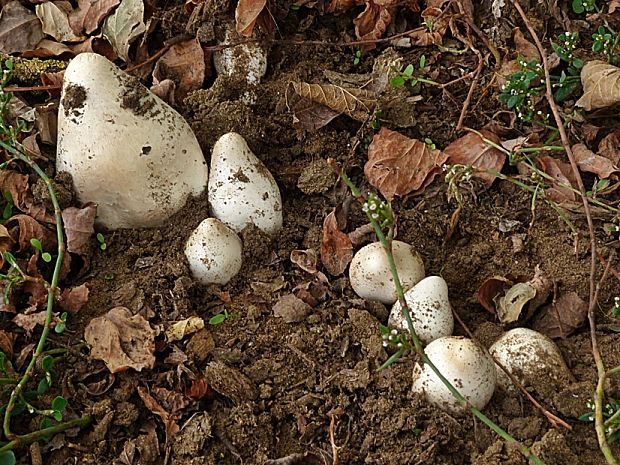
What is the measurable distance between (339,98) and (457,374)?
1.14m

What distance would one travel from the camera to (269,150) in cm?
275

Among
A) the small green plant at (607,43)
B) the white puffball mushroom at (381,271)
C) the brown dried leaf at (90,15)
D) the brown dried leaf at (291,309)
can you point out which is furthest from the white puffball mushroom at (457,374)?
the brown dried leaf at (90,15)

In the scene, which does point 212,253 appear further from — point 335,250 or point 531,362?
point 531,362

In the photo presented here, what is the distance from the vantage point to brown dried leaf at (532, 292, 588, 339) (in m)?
2.26

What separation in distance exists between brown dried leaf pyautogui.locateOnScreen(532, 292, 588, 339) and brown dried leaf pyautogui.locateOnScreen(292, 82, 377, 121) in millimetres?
903

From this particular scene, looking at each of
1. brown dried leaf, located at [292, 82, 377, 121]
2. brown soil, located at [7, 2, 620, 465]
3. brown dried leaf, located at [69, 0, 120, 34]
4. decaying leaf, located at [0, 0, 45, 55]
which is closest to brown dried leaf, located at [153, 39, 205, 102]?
brown soil, located at [7, 2, 620, 465]

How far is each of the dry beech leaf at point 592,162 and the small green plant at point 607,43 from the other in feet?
1.08

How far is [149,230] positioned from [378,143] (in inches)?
32.2

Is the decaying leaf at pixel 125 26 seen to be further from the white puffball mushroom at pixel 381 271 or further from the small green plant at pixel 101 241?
the white puffball mushroom at pixel 381 271

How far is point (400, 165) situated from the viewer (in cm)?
263

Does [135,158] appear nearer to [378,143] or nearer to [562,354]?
[378,143]

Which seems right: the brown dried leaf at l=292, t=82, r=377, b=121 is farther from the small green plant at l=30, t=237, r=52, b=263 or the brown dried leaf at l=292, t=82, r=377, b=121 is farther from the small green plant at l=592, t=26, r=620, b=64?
the small green plant at l=30, t=237, r=52, b=263

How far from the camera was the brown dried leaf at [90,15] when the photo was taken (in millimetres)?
2965

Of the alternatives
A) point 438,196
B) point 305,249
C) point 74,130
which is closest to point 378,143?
point 438,196
